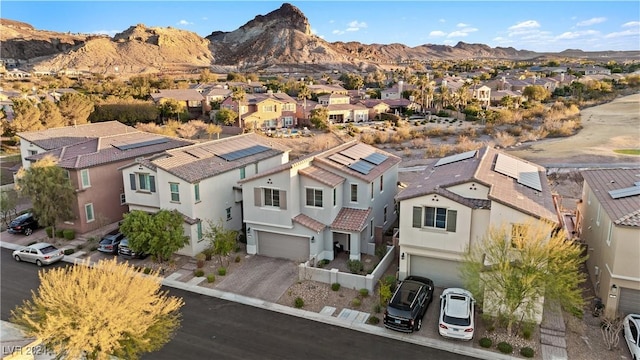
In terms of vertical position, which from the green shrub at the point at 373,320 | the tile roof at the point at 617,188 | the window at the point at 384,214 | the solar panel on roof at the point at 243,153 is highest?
the solar panel on roof at the point at 243,153

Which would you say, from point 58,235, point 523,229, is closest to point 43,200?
point 58,235

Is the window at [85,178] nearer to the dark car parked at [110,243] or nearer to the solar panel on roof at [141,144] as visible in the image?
the solar panel on roof at [141,144]

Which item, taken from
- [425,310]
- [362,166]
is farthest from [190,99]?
[425,310]

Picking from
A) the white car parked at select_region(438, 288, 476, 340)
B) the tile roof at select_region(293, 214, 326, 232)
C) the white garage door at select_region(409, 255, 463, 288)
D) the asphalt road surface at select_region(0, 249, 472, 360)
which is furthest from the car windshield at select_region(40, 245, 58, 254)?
the white car parked at select_region(438, 288, 476, 340)

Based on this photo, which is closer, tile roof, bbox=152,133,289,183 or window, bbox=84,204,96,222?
tile roof, bbox=152,133,289,183

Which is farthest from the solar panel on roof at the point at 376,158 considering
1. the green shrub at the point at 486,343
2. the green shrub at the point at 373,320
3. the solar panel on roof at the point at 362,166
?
the green shrub at the point at 486,343

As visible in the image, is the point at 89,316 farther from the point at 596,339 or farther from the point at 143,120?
the point at 143,120

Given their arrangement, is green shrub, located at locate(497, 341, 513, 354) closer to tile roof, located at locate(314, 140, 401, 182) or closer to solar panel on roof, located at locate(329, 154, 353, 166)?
tile roof, located at locate(314, 140, 401, 182)
